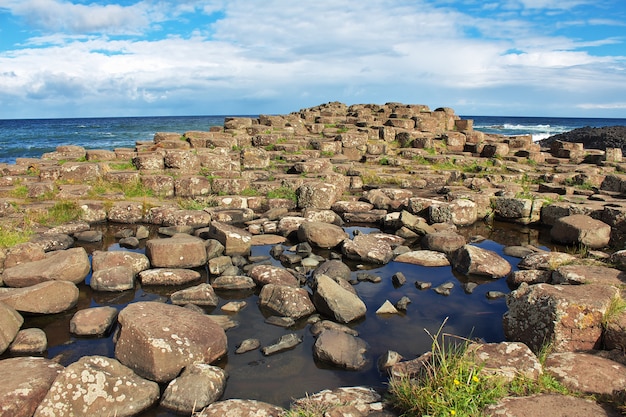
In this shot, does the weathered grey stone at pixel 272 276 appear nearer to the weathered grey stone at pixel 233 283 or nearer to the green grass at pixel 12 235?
the weathered grey stone at pixel 233 283

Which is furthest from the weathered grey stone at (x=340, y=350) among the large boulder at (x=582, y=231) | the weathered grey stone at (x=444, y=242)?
the large boulder at (x=582, y=231)

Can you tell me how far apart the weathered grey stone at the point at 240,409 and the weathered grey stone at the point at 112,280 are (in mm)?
3769

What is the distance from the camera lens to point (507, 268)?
816cm

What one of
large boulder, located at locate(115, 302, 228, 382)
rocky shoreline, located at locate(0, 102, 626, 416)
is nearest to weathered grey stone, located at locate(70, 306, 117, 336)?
rocky shoreline, located at locate(0, 102, 626, 416)

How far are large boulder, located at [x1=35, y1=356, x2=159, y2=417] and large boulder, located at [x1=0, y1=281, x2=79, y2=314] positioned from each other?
232 cm

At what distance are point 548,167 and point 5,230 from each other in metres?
17.4

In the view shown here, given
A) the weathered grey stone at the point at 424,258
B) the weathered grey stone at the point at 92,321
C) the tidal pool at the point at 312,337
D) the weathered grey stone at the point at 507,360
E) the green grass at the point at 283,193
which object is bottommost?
the tidal pool at the point at 312,337

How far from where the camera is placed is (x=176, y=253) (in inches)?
317

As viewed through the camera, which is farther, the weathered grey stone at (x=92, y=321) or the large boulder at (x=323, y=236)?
the large boulder at (x=323, y=236)

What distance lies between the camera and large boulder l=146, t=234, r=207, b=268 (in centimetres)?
798

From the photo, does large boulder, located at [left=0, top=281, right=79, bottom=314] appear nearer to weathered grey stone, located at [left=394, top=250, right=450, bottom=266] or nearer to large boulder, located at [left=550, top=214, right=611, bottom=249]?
weathered grey stone, located at [left=394, top=250, right=450, bottom=266]

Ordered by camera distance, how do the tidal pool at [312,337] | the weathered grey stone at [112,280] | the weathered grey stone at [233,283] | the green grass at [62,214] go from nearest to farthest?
1. the tidal pool at [312,337]
2. the weathered grey stone at [112,280]
3. the weathered grey stone at [233,283]
4. the green grass at [62,214]

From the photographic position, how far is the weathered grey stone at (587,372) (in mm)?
3912

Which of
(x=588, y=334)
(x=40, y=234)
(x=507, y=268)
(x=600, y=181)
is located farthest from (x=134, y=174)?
(x=600, y=181)
